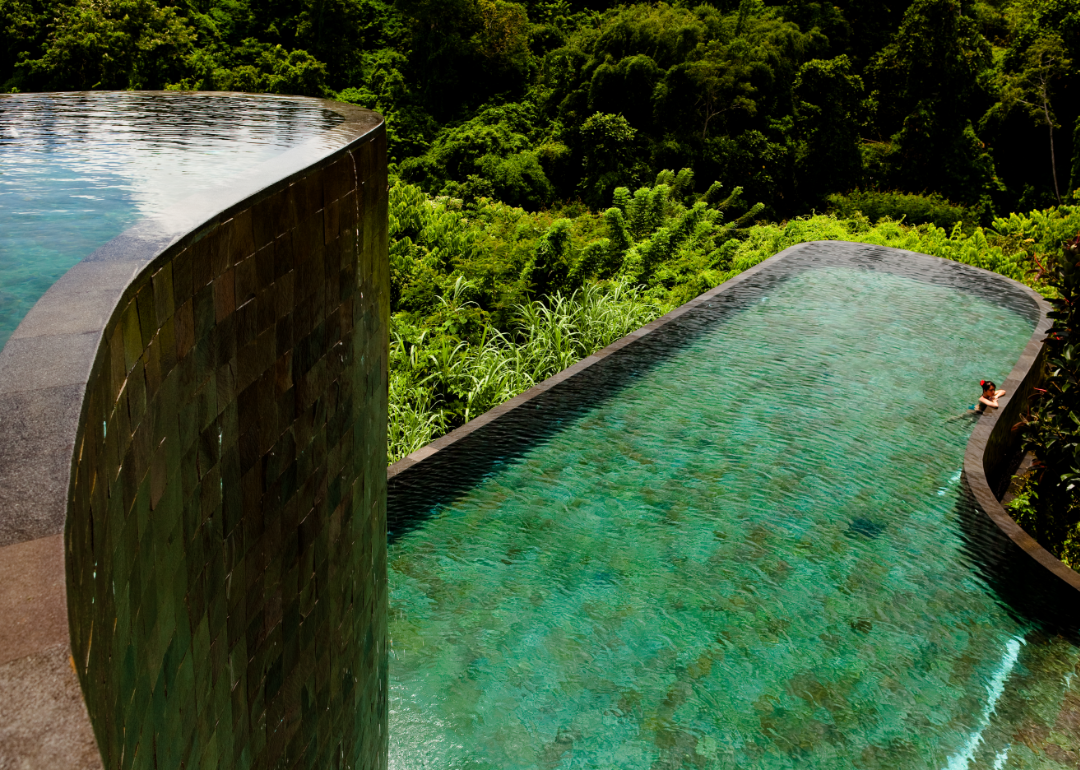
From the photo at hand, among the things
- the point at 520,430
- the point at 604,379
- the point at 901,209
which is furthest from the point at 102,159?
the point at 901,209

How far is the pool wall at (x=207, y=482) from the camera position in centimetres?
80

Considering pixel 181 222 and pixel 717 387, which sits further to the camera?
pixel 717 387

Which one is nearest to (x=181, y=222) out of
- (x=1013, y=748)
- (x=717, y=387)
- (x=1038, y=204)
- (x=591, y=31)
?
(x=1013, y=748)

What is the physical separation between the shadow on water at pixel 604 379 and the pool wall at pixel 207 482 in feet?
6.27

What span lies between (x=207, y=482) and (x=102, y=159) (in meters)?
1.10

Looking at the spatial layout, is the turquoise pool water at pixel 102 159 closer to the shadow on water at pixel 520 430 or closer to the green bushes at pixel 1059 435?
the shadow on water at pixel 520 430

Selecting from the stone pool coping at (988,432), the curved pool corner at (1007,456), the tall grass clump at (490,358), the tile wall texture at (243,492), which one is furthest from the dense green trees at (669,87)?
the tile wall texture at (243,492)

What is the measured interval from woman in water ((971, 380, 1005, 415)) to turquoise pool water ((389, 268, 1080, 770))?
0.12 m

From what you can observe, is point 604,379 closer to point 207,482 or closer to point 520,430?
point 520,430

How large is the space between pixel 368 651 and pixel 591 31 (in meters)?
18.2

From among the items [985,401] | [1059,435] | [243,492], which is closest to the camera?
[243,492]

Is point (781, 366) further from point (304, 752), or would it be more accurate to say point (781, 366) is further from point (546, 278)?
point (304, 752)

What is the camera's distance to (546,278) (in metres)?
8.03

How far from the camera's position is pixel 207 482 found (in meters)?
1.39
